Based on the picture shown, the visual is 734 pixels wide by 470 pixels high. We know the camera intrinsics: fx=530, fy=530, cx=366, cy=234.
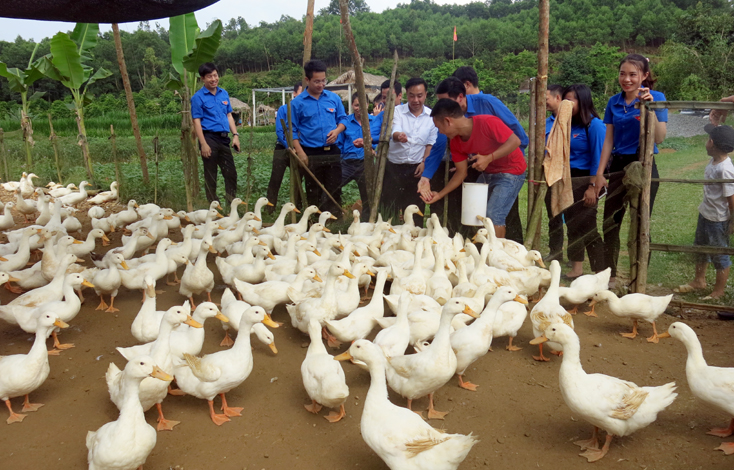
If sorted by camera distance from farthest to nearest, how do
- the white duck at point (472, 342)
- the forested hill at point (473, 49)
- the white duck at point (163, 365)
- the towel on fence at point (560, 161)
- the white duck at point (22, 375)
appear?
the forested hill at point (473, 49)
the towel on fence at point (560, 161)
the white duck at point (472, 342)
the white duck at point (22, 375)
the white duck at point (163, 365)

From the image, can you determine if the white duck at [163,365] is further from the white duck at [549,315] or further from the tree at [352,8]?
the tree at [352,8]

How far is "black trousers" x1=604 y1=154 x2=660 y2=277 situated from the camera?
5637mm

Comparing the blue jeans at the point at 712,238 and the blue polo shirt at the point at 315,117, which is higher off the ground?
the blue polo shirt at the point at 315,117

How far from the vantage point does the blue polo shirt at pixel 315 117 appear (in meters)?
7.73

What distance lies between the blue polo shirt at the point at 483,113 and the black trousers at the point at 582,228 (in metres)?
0.79

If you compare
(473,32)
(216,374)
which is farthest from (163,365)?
(473,32)

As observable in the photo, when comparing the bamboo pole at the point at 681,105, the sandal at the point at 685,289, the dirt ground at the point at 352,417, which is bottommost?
the dirt ground at the point at 352,417

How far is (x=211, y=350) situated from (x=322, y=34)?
45751 mm

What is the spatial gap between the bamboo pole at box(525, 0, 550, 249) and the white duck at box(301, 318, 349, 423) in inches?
142

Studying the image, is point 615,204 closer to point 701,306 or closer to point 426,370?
point 701,306

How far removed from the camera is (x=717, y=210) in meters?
5.17

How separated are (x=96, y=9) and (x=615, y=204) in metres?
5.17

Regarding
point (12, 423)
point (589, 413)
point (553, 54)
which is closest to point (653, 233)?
point (589, 413)

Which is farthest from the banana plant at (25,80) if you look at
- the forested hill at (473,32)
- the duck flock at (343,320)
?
the forested hill at (473,32)
